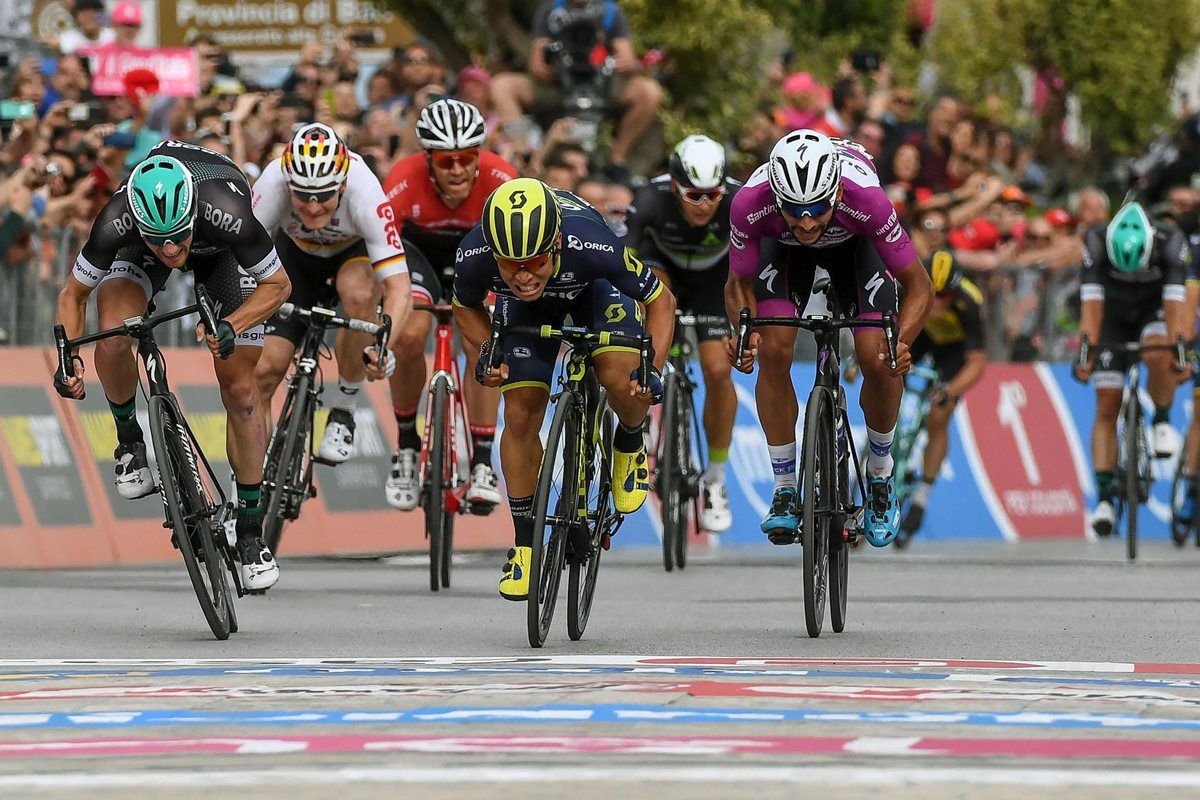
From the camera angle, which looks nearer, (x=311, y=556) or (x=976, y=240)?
(x=311, y=556)

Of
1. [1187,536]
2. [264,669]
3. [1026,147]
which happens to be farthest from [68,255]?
[1026,147]

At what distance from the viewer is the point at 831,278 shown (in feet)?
35.8

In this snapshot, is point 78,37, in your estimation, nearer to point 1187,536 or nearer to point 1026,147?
point 1187,536

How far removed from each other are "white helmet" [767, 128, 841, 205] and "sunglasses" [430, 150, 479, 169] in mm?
3320

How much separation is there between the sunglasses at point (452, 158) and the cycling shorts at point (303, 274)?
0.62 metres

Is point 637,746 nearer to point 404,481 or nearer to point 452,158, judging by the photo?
point 404,481

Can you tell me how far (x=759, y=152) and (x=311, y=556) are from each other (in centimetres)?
798

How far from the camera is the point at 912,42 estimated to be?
4103 centimetres

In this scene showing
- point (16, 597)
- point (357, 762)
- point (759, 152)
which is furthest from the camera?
point (759, 152)

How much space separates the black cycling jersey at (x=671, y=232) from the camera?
563 inches

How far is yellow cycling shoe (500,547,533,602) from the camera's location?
383 inches

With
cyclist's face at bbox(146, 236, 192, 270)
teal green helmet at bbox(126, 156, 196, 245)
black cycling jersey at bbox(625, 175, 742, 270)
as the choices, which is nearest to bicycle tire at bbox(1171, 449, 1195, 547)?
black cycling jersey at bbox(625, 175, 742, 270)

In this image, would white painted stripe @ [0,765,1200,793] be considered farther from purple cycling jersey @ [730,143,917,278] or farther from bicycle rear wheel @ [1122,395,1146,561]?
bicycle rear wheel @ [1122,395,1146,561]

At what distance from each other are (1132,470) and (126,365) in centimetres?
856
